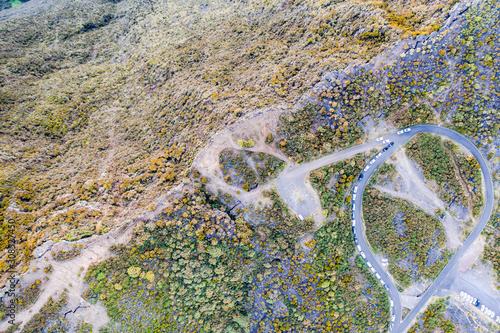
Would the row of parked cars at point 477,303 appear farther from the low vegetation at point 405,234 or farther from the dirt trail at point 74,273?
the dirt trail at point 74,273

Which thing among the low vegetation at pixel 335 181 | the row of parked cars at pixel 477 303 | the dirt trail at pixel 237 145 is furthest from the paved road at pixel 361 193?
the dirt trail at pixel 237 145

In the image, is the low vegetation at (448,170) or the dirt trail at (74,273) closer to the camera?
the dirt trail at (74,273)

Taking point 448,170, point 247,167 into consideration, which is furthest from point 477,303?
point 247,167

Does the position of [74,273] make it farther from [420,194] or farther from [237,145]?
[420,194]

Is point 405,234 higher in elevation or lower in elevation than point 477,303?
higher

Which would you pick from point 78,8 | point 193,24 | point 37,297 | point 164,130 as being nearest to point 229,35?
point 193,24

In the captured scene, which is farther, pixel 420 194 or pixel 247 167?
pixel 420 194

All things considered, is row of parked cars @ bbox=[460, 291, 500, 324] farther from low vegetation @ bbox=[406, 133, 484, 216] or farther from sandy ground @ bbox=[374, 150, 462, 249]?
low vegetation @ bbox=[406, 133, 484, 216]

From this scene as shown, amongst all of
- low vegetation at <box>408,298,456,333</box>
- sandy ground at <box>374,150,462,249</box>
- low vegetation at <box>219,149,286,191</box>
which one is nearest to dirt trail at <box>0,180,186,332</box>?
low vegetation at <box>219,149,286,191</box>
